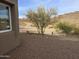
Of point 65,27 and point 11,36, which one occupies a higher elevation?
point 65,27

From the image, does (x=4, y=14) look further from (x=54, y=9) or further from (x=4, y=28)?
(x=54, y=9)

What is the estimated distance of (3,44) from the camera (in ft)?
34.8

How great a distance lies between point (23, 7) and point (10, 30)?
1323 centimetres

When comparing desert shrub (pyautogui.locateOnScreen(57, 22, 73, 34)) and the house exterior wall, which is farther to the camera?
desert shrub (pyautogui.locateOnScreen(57, 22, 73, 34))

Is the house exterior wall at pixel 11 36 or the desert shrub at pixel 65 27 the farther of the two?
the desert shrub at pixel 65 27

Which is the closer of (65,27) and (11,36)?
(11,36)

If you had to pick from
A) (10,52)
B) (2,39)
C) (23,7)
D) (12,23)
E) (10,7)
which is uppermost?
(23,7)

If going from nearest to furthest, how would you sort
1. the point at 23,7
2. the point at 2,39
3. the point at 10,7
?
the point at 2,39
the point at 10,7
the point at 23,7

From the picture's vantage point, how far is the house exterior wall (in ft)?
34.8

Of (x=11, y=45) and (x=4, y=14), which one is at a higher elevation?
(x=4, y=14)

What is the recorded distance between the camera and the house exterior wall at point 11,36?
34.8 feet

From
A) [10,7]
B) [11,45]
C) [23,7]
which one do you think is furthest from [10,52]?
[23,7]

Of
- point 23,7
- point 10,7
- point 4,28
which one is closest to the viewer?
point 4,28

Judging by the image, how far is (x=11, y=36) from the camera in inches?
469
